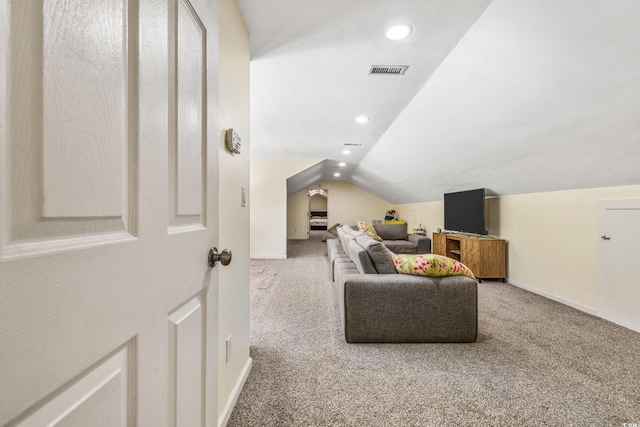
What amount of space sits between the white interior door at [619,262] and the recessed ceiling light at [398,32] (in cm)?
252

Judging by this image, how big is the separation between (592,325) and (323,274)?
313 centimetres

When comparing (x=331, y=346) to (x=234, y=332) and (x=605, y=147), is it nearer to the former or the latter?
(x=234, y=332)

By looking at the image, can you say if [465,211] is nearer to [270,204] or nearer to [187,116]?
[270,204]

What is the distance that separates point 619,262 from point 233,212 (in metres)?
3.43

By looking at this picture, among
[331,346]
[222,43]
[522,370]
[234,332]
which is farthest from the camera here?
[331,346]

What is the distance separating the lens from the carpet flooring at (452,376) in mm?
1370

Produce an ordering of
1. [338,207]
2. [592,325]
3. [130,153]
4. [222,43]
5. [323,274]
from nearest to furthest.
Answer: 1. [130,153]
2. [222,43]
3. [592,325]
4. [323,274]
5. [338,207]

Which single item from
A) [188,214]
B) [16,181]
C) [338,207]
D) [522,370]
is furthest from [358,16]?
[338,207]

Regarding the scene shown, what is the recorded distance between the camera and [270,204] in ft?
18.6

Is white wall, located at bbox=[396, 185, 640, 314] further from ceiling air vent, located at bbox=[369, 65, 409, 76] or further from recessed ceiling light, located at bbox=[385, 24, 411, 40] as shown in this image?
recessed ceiling light, located at bbox=[385, 24, 411, 40]

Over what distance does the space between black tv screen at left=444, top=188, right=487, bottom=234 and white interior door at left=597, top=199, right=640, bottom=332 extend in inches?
54.4

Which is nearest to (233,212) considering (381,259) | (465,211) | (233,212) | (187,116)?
(233,212)

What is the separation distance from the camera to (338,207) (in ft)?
32.4

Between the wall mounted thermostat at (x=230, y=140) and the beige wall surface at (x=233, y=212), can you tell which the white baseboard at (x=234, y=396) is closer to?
the beige wall surface at (x=233, y=212)
